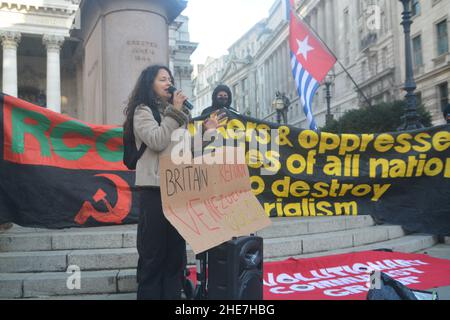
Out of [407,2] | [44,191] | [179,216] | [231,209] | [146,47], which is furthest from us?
[407,2]

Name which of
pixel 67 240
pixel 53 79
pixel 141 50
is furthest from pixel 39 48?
pixel 67 240

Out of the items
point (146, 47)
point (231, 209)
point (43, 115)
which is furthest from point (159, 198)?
point (146, 47)

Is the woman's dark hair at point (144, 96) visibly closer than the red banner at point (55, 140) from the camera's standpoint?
Yes

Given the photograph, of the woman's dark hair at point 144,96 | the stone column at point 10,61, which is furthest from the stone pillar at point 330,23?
the woman's dark hair at point 144,96

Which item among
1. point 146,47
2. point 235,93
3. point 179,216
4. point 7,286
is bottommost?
point 7,286

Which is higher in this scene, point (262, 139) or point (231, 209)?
point (262, 139)

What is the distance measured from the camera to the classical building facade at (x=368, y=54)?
32.3 meters

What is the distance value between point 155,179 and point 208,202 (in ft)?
1.48

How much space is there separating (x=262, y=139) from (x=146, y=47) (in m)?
2.92

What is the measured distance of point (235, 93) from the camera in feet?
373

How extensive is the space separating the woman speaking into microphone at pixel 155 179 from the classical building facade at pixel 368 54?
27.4 feet

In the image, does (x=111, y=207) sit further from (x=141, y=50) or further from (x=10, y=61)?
(x=10, y=61)

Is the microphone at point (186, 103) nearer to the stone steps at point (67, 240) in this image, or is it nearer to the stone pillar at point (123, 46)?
the stone steps at point (67, 240)
